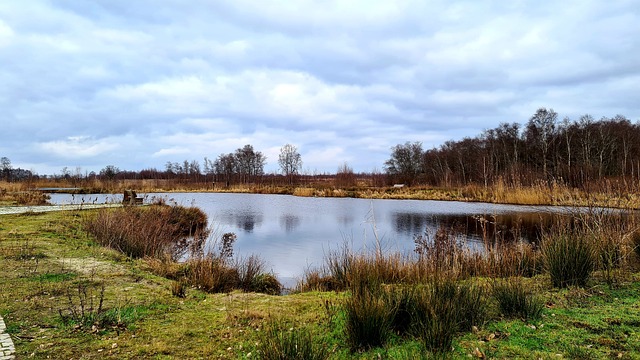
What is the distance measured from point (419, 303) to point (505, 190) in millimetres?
25444

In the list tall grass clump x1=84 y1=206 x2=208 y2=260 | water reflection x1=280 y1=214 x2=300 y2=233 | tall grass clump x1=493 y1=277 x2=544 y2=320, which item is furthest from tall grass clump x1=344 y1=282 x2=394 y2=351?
water reflection x1=280 y1=214 x2=300 y2=233

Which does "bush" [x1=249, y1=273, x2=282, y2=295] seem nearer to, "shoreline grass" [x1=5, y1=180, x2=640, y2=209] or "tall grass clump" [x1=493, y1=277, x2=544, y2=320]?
"tall grass clump" [x1=493, y1=277, x2=544, y2=320]

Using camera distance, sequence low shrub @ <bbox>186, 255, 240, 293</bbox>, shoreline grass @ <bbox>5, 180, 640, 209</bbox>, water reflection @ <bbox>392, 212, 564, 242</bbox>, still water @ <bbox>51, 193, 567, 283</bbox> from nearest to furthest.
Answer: low shrub @ <bbox>186, 255, 240, 293</bbox>
still water @ <bbox>51, 193, 567, 283</bbox>
shoreline grass @ <bbox>5, 180, 640, 209</bbox>
water reflection @ <bbox>392, 212, 564, 242</bbox>

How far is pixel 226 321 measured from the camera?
15.2 feet

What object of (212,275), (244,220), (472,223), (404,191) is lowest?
(472,223)

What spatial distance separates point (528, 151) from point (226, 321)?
54.4m

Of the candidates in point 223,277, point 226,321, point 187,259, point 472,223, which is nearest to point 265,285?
point 223,277

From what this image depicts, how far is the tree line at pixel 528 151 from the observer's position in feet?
141

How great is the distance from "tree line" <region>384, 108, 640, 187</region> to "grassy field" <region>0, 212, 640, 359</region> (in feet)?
116

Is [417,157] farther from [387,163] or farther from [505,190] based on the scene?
[505,190]

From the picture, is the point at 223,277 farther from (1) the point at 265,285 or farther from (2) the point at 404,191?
(2) the point at 404,191

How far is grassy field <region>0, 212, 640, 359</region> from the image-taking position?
12.0ft

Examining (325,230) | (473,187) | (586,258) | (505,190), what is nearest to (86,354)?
(586,258)

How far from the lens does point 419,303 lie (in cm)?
411
